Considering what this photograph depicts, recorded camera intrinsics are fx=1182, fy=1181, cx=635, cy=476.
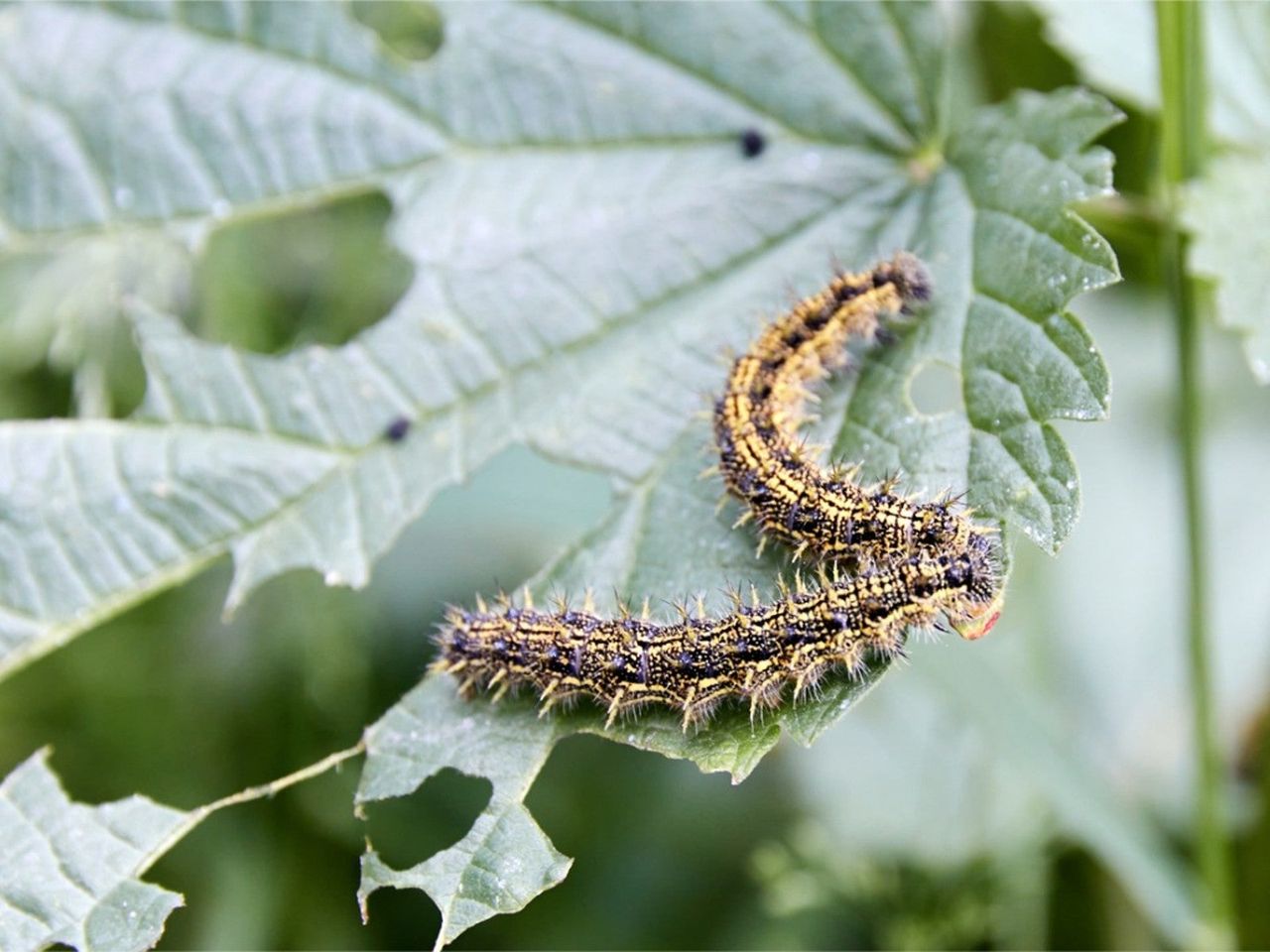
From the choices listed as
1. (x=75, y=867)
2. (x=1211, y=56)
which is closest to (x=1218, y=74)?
(x=1211, y=56)

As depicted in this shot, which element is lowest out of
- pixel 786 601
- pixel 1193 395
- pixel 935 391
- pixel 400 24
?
pixel 935 391

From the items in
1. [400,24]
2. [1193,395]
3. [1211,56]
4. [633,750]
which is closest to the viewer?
[1193,395]

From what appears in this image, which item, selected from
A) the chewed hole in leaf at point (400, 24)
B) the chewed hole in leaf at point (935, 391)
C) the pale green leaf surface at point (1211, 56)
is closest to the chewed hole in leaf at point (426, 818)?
the chewed hole in leaf at point (935, 391)

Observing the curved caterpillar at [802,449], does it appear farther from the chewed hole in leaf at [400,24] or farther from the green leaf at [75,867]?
the chewed hole in leaf at [400,24]


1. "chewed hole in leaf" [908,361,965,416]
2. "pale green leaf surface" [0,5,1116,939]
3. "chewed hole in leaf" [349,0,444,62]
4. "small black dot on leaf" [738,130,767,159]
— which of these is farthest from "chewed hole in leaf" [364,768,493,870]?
A: "chewed hole in leaf" [349,0,444,62]

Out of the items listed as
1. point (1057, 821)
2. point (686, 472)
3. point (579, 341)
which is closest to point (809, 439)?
point (686, 472)

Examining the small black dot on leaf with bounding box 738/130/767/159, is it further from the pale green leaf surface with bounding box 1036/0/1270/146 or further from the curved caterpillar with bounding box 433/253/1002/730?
A: the pale green leaf surface with bounding box 1036/0/1270/146

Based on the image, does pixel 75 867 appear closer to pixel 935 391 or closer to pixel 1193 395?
pixel 1193 395
